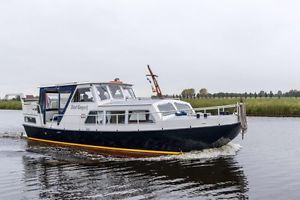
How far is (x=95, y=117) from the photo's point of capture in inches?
934

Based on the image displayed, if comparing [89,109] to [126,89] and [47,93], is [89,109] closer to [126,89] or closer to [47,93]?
[126,89]

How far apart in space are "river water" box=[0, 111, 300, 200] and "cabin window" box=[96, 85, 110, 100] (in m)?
3.60

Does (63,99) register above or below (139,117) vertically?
above

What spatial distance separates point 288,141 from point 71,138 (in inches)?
552

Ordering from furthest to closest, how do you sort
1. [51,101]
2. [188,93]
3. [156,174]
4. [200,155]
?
[188,93]
[51,101]
[200,155]
[156,174]

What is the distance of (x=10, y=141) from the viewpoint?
29.8m

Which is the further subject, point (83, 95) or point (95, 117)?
point (83, 95)

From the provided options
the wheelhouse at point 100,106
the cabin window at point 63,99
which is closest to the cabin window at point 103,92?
the wheelhouse at point 100,106

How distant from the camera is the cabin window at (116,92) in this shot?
25414mm

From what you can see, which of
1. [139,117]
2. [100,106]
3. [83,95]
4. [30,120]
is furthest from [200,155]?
[30,120]

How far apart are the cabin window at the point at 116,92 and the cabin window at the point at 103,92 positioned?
1.30ft

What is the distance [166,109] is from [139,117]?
61.8 inches

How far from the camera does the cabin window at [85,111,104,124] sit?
23.5 metres

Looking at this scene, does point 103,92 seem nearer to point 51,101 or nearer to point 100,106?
point 100,106
